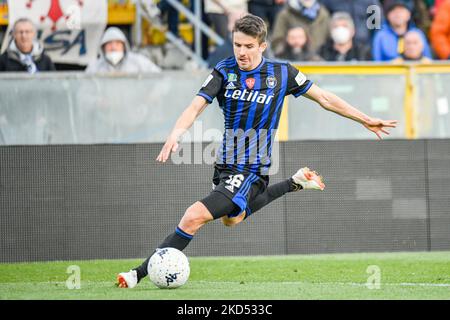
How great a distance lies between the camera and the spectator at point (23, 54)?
15.8m

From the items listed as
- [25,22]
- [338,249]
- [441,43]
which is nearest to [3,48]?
[25,22]

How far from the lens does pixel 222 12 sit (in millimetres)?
18688

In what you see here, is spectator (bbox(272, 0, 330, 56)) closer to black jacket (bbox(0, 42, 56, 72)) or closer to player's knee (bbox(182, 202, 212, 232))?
black jacket (bbox(0, 42, 56, 72))

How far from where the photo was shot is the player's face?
1021cm

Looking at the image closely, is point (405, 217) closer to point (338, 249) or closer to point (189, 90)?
point (338, 249)

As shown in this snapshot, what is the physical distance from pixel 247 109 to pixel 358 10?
312 inches

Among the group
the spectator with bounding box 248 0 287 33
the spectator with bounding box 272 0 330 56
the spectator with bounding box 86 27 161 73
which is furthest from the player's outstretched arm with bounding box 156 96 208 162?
the spectator with bounding box 248 0 287 33

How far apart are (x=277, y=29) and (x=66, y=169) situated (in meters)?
4.42

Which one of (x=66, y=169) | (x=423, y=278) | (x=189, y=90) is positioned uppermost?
(x=189, y=90)

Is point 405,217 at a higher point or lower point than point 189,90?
lower

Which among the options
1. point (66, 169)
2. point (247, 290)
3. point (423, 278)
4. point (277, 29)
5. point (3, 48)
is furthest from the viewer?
point (277, 29)

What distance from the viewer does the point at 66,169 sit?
15.0 metres

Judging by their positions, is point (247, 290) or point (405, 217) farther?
point (405, 217)

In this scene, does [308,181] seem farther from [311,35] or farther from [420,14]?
[420,14]
